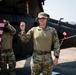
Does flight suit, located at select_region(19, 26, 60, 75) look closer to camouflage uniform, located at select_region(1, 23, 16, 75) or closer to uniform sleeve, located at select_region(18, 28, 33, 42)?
uniform sleeve, located at select_region(18, 28, 33, 42)

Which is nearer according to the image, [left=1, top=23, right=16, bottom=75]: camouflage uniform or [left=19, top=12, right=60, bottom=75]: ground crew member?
[left=19, top=12, right=60, bottom=75]: ground crew member

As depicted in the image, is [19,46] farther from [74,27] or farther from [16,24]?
[74,27]

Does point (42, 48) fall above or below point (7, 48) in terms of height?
above

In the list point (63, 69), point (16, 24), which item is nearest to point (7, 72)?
point (16, 24)

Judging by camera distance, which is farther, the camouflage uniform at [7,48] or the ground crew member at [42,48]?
the camouflage uniform at [7,48]

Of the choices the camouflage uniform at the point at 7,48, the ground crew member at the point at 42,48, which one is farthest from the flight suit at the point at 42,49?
the camouflage uniform at the point at 7,48

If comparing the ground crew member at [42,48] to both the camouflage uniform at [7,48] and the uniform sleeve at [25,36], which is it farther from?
the camouflage uniform at [7,48]

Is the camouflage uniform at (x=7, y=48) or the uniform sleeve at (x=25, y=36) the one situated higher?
the uniform sleeve at (x=25, y=36)

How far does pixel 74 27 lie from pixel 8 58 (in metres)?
4.14

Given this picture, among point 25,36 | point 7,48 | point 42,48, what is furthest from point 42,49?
point 7,48

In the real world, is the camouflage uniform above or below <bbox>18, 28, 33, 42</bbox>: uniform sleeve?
below

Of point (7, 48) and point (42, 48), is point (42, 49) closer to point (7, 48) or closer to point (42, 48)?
point (42, 48)

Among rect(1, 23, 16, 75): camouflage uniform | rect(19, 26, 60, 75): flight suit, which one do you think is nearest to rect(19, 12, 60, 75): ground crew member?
rect(19, 26, 60, 75): flight suit

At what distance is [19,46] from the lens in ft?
24.4
